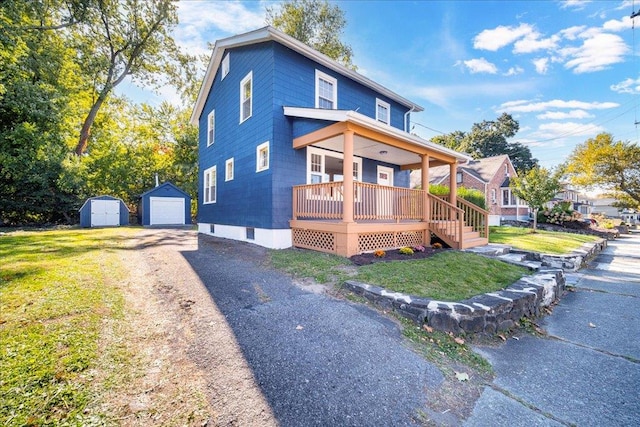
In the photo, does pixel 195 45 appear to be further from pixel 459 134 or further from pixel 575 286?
pixel 459 134

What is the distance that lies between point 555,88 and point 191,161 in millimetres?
28966

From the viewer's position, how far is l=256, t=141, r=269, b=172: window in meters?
8.64

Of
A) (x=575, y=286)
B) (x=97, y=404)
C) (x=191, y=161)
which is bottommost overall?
(x=575, y=286)

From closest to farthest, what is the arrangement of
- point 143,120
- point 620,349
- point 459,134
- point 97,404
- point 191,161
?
point 97,404 < point 620,349 < point 191,161 < point 143,120 < point 459,134

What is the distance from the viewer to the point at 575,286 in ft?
22.0

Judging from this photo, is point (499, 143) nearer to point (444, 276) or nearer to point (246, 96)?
point (246, 96)

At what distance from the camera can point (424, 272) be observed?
214 inches

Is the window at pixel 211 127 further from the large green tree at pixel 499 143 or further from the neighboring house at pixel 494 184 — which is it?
the large green tree at pixel 499 143

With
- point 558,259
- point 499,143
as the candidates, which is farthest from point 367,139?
point 499,143

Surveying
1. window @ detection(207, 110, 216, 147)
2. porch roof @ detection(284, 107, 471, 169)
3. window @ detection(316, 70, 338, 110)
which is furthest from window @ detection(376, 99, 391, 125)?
window @ detection(207, 110, 216, 147)

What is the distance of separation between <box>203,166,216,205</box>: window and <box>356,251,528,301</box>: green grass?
9.86m

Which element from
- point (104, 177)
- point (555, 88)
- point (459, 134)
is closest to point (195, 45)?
point (104, 177)

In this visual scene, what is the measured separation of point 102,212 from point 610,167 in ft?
136

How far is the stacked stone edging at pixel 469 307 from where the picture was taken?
3672 millimetres
